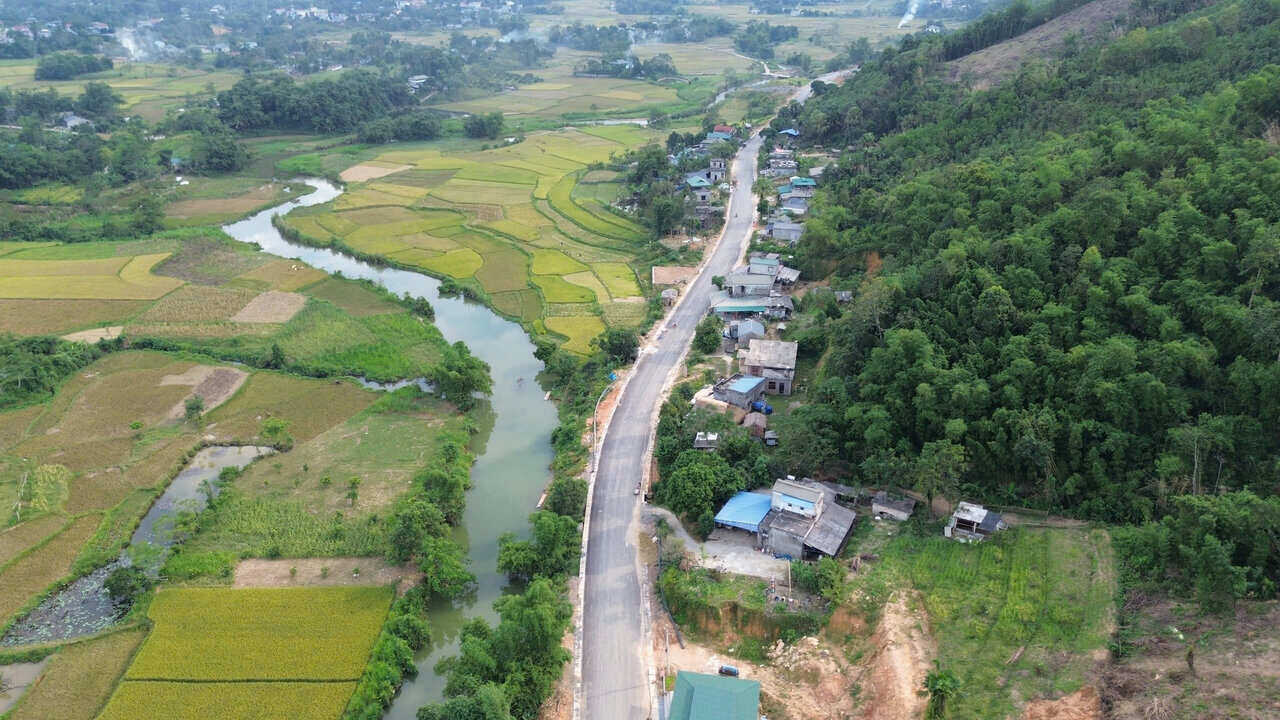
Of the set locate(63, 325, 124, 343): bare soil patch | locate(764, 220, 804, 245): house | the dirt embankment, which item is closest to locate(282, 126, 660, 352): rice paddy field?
locate(764, 220, 804, 245): house

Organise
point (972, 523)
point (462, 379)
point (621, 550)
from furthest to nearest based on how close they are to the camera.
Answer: point (462, 379)
point (621, 550)
point (972, 523)

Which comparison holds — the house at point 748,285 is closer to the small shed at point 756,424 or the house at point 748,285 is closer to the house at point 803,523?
the small shed at point 756,424

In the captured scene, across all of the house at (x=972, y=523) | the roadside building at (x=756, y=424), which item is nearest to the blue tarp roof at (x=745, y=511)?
the roadside building at (x=756, y=424)

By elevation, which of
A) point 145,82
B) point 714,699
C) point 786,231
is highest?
point 145,82

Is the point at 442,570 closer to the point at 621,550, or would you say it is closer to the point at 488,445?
the point at 621,550

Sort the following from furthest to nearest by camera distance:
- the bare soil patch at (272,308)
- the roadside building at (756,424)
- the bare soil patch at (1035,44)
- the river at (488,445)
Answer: the bare soil patch at (1035,44) → the bare soil patch at (272,308) → the roadside building at (756,424) → the river at (488,445)

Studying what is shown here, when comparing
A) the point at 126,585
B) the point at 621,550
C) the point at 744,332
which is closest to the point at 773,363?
the point at 744,332

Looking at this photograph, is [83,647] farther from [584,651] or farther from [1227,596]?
[1227,596]
